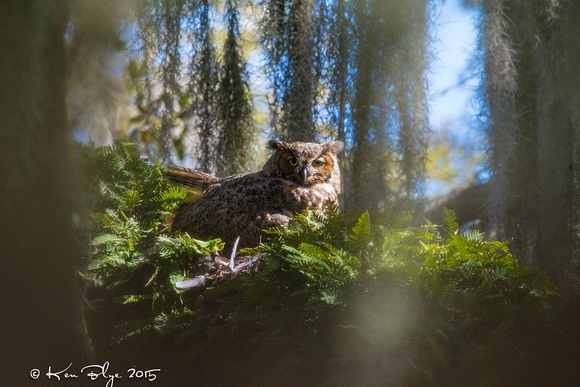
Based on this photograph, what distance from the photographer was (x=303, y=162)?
1.32 meters

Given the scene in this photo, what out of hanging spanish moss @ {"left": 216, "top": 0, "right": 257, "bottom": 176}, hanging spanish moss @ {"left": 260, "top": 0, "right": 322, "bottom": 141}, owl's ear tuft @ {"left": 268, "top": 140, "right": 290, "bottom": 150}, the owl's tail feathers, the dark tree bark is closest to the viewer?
the dark tree bark

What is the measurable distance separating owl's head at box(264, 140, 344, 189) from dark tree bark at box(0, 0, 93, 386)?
83 centimetres

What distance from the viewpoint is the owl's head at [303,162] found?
1.32 metres

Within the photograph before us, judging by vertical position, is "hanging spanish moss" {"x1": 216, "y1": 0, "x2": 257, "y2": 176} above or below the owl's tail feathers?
above

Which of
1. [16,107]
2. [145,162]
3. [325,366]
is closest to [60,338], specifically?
[16,107]

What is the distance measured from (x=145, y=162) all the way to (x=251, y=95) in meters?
0.64

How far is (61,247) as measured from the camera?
0.55m

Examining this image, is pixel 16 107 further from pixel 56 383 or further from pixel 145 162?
pixel 145 162

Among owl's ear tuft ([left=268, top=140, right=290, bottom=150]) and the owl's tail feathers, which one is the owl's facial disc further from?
the owl's tail feathers

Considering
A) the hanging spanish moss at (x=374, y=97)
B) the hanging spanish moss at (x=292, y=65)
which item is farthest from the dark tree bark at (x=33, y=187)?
the hanging spanish moss at (x=374, y=97)

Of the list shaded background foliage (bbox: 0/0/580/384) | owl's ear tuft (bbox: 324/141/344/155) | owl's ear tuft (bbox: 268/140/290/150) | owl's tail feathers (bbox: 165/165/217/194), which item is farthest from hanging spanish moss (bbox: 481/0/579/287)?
owl's tail feathers (bbox: 165/165/217/194)

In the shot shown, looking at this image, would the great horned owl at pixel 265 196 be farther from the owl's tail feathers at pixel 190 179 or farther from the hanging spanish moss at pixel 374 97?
the hanging spanish moss at pixel 374 97

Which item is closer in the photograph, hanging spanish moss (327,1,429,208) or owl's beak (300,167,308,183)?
owl's beak (300,167,308,183)

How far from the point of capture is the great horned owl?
4.16 feet
